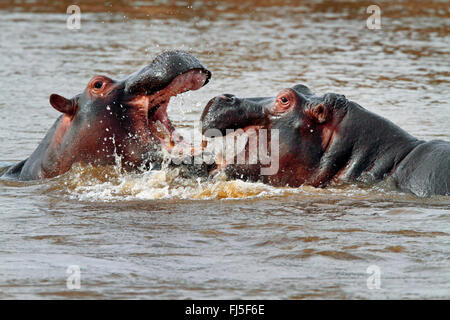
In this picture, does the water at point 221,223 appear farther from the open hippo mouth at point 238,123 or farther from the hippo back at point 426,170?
the open hippo mouth at point 238,123

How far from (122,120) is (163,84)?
1.74 ft

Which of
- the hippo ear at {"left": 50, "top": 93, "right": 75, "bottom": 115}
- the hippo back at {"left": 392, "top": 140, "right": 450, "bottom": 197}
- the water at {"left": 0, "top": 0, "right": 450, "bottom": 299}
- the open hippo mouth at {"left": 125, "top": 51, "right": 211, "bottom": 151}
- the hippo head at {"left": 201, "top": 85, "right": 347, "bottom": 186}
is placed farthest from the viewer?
the hippo ear at {"left": 50, "top": 93, "right": 75, "bottom": 115}

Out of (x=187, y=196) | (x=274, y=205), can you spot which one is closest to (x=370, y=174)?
(x=274, y=205)

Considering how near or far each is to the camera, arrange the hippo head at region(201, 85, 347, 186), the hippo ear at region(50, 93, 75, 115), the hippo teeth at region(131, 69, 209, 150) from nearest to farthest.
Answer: the hippo head at region(201, 85, 347, 186) → the hippo teeth at region(131, 69, 209, 150) → the hippo ear at region(50, 93, 75, 115)

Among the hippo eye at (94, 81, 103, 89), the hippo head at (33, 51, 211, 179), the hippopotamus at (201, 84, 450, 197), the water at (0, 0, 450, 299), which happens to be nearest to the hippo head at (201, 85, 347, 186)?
the hippopotamus at (201, 84, 450, 197)

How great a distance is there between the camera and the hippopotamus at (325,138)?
7371 millimetres

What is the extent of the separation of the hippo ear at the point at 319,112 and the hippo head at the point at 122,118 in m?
1.08

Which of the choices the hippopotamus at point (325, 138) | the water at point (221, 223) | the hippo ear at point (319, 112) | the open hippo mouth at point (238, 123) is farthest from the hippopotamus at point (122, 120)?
the hippo ear at point (319, 112)

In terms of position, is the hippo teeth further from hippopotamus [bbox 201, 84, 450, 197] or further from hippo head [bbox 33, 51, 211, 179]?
hippopotamus [bbox 201, 84, 450, 197]

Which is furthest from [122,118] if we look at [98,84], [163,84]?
[163,84]

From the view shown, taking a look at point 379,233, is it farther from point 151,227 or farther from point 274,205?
point 151,227

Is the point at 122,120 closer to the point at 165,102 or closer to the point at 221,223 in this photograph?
the point at 165,102

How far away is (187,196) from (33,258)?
2069mm

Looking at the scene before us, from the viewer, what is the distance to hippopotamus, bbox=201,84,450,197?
7371 mm
